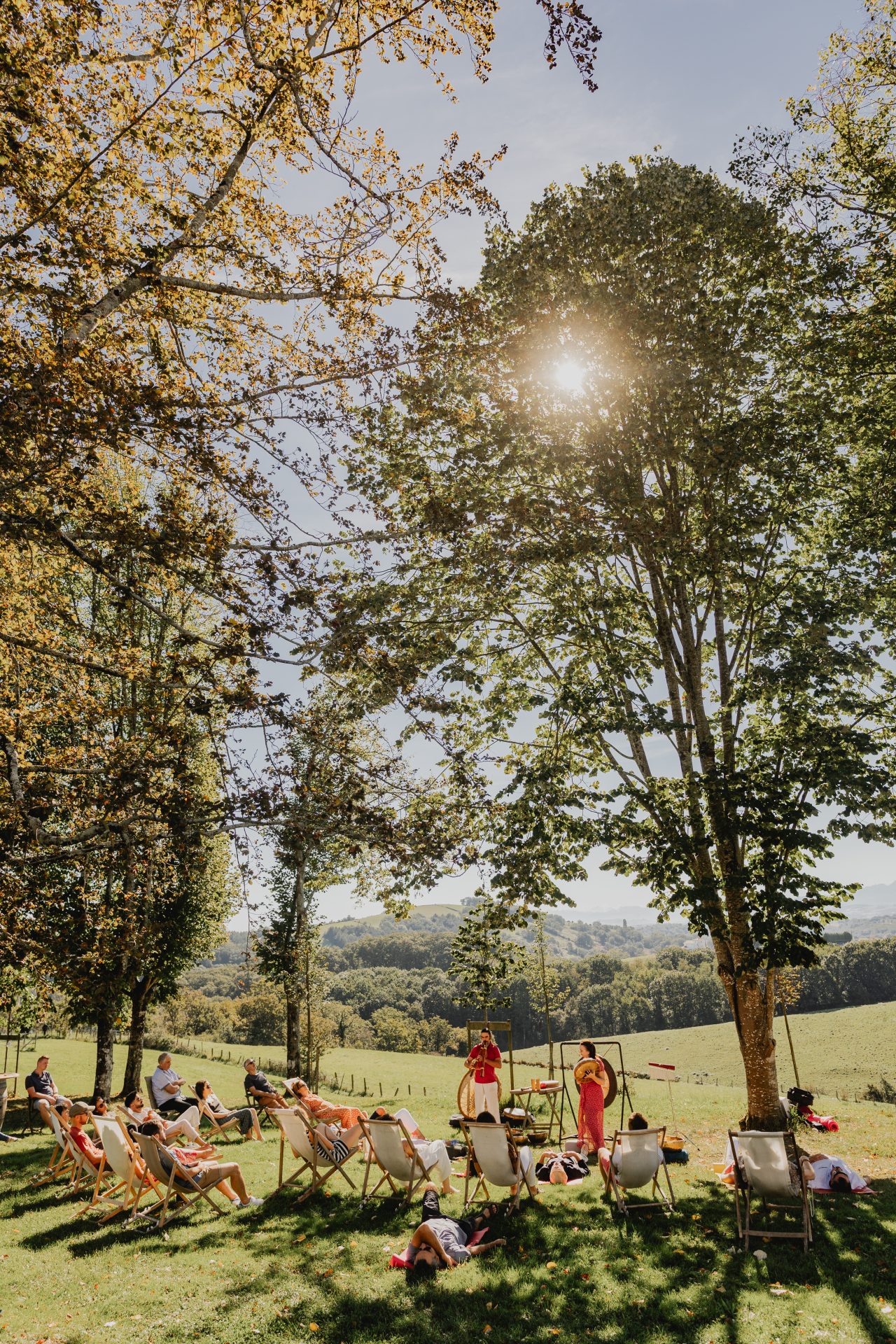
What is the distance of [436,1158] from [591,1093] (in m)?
3.20

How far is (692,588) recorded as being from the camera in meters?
14.2

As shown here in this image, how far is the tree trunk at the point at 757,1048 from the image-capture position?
443 inches

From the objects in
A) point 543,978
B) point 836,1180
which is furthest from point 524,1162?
point 543,978

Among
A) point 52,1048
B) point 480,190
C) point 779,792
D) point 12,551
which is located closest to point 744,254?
point 480,190

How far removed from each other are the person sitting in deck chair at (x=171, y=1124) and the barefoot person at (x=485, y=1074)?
13.5ft

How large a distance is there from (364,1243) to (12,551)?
352 inches

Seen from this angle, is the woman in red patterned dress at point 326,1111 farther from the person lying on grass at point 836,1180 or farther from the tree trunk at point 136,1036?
the tree trunk at point 136,1036

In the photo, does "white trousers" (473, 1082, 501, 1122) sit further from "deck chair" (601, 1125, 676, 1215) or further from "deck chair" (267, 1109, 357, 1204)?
"deck chair" (601, 1125, 676, 1215)

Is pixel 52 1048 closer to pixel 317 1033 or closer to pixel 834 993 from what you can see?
pixel 317 1033

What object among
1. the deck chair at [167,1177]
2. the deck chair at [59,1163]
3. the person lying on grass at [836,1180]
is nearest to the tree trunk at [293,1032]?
the deck chair at [59,1163]

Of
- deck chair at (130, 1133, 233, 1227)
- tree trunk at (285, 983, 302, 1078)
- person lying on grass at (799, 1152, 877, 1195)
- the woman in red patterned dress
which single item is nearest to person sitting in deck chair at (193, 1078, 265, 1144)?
the woman in red patterned dress

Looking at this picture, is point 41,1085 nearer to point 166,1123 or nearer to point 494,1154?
point 166,1123

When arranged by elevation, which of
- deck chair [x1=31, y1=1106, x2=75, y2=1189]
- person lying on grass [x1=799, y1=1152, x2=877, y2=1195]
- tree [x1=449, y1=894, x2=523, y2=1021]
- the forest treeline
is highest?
tree [x1=449, y1=894, x2=523, y2=1021]

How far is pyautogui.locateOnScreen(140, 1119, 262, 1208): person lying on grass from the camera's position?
867cm
